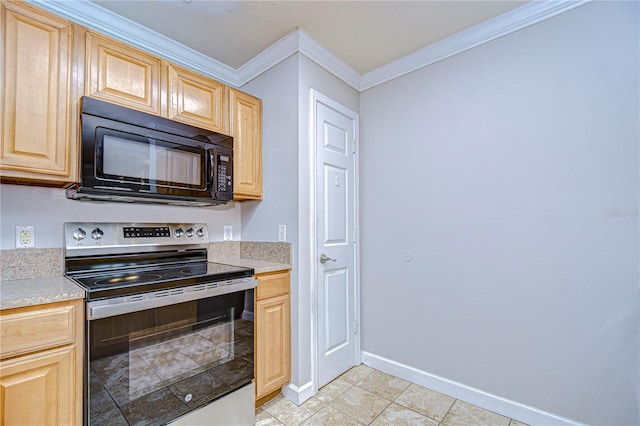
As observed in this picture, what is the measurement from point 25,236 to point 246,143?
1.35m

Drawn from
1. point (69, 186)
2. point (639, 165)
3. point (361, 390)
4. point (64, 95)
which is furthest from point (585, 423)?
point (64, 95)

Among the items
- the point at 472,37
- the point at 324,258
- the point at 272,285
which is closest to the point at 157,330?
the point at 272,285

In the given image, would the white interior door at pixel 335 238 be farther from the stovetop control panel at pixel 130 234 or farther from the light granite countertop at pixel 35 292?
the light granite countertop at pixel 35 292

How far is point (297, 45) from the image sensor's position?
200cm

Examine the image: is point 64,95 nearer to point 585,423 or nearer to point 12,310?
point 12,310

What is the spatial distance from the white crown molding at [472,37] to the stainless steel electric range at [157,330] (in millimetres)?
1903

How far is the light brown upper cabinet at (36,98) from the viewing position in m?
1.30

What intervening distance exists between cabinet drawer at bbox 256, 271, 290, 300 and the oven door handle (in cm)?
9

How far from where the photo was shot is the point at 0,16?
1.29 metres

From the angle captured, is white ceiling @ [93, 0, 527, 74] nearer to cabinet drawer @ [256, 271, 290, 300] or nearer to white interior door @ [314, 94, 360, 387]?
white interior door @ [314, 94, 360, 387]

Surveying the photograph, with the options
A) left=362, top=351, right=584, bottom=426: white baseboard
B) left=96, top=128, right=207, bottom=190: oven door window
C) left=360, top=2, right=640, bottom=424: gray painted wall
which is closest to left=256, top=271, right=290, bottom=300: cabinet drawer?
left=96, top=128, right=207, bottom=190: oven door window

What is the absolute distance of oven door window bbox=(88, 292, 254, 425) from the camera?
123 cm

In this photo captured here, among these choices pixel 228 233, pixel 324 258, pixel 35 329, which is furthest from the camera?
pixel 228 233

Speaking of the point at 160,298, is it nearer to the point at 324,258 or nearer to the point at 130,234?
the point at 130,234
